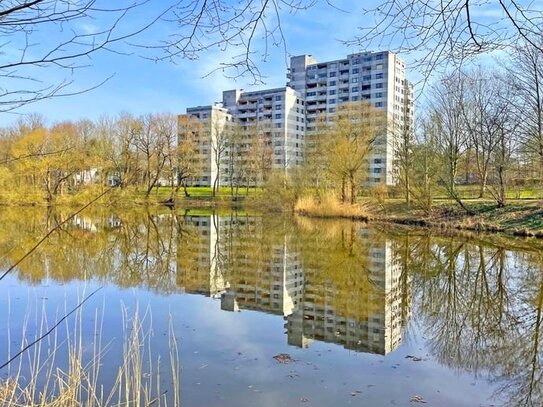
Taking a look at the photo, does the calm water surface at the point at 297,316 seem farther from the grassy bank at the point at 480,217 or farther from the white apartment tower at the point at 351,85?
the white apartment tower at the point at 351,85

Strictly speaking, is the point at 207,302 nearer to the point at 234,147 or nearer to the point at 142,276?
the point at 142,276

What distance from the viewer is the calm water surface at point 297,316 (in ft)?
20.0

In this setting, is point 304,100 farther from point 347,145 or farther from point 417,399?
point 417,399

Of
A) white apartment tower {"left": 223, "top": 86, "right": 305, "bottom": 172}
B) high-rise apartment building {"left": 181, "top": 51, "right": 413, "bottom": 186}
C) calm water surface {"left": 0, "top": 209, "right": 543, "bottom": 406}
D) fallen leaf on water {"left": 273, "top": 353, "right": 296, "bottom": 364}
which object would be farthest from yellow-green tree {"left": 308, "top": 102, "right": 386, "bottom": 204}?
white apartment tower {"left": 223, "top": 86, "right": 305, "bottom": 172}

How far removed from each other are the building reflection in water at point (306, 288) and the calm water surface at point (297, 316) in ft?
0.16

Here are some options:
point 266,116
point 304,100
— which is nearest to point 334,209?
point 266,116

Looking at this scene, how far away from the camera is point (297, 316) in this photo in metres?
9.64

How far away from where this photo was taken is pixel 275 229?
84.4 feet

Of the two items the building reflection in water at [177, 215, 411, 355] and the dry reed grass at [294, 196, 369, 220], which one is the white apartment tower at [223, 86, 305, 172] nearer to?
the dry reed grass at [294, 196, 369, 220]

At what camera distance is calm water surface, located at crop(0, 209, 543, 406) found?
609 cm

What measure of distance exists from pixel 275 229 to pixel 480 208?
38.6 ft

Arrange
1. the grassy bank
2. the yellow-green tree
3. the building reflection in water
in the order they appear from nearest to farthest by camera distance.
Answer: the building reflection in water
the grassy bank
the yellow-green tree

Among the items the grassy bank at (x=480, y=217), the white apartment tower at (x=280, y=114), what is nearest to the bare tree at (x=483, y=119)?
the grassy bank at (x=480, y=217)

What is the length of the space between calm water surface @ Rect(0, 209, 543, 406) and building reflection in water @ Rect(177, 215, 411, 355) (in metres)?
0.05
